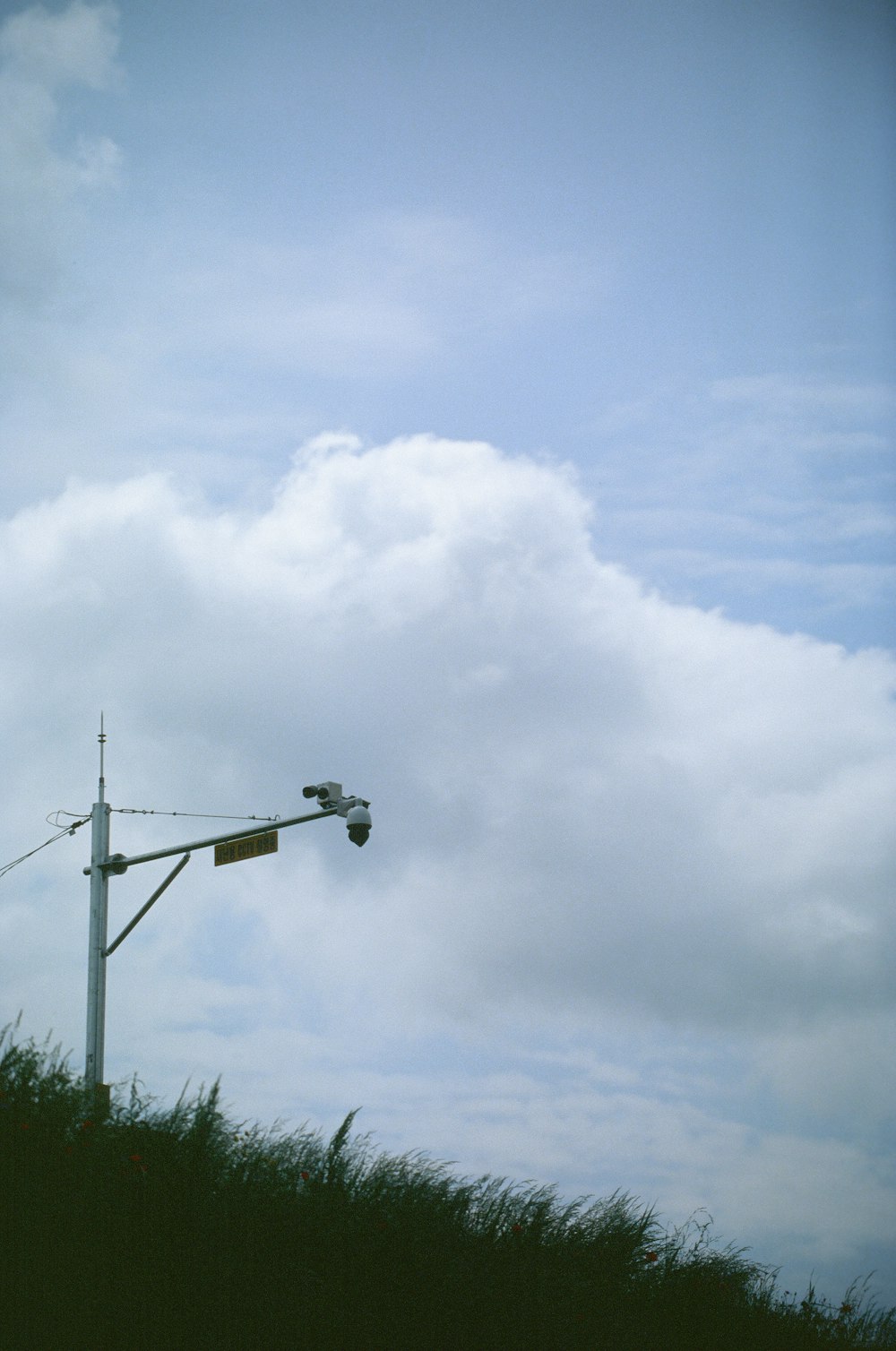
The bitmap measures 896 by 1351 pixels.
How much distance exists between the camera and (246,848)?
17281 mm

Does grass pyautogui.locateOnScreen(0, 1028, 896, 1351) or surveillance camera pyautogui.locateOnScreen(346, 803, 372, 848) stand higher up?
surveillance camera pyautogui.locateOnScreen(346, 803, 372, 848)

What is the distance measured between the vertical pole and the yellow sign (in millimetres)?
1767

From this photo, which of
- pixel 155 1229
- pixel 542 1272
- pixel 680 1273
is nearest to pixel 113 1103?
pixel 155 1229

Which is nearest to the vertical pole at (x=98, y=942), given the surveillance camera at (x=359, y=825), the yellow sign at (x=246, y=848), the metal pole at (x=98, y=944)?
the metal pole at (x=98, y=944)

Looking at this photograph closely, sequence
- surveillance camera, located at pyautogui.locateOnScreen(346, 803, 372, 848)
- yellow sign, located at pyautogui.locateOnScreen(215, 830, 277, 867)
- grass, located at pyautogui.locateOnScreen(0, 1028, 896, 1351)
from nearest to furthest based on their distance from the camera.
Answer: grass, located at pyautogui.locateOnScreen(0, 1028, 896, 1351), surveillance camera, located at pyautogui.locateOnScreen(346, 803, 372, 848), yellow sign, located at pyautogui.locateOnScreen(215, 830, 277, 867)

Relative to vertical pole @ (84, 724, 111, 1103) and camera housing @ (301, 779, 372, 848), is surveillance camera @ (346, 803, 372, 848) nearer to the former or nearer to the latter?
camera housing @ (301, 779, 372, 848)

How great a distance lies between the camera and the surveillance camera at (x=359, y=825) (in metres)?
16.5

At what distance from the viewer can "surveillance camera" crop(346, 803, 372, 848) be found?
1653 cm

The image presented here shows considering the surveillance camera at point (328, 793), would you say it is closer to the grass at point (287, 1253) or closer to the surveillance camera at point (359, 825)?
the surveillance camera at point (359, 825)

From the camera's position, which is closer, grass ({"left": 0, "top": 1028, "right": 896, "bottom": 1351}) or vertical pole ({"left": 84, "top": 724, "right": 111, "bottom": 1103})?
grass ({"left": 0, "top": 1028, "right": 896, "bottom": 1351})

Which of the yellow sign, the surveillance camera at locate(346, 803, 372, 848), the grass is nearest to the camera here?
the grass

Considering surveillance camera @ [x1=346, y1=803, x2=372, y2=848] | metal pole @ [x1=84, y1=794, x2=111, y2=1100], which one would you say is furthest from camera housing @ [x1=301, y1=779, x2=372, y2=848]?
metal pole @ [x1=84, y1=794, x2=111, y2=1100]

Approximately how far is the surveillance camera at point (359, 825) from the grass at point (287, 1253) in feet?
10.2

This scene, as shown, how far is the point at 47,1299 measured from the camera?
429 inches
